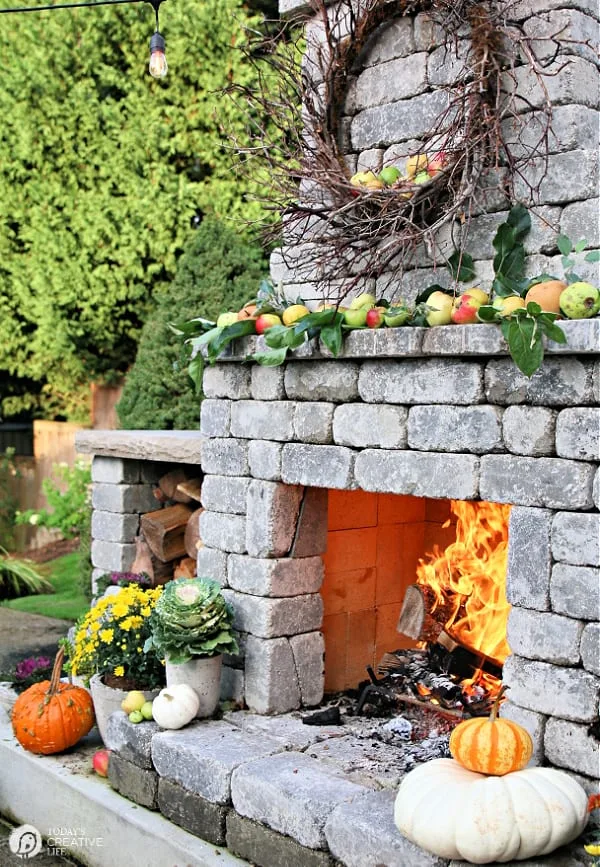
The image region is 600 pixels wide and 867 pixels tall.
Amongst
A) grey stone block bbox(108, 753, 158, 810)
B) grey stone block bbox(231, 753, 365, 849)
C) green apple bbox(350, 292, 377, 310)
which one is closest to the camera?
grey stone block bbox(231, 753, 365, 849)

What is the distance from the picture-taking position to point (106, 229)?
1003 centimetres

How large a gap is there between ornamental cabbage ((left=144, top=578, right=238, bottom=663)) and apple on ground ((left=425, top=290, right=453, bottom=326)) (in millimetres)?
1726

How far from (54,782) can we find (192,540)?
1.71 meters

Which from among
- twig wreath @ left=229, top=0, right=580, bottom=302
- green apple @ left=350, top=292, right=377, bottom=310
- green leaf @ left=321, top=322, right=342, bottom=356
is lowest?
green leaf @ left=321, top=322, right=342, bottom=356

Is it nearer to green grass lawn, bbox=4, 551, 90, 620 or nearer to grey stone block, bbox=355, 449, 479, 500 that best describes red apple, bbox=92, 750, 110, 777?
grey stone block, bbox=355, 449, 479, 500

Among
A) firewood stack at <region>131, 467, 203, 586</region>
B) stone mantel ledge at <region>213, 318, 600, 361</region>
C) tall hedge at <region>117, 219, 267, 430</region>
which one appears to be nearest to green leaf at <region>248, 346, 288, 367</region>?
stone mantel ledge at <region>213, 318, 600, 361</region>

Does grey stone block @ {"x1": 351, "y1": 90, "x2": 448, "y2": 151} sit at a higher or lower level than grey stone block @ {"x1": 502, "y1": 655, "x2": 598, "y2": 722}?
higher

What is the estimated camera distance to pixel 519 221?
3.87m

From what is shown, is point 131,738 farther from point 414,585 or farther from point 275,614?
point 414,585

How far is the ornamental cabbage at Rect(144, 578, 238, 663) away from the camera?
448cm

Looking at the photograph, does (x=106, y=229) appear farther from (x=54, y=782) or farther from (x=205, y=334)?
(x=54, y=782)

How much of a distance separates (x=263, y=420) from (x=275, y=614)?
0.94 meters

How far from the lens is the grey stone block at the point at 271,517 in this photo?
15.1 feet

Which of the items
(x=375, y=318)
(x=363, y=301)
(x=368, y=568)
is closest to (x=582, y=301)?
(x=375, y=318)
